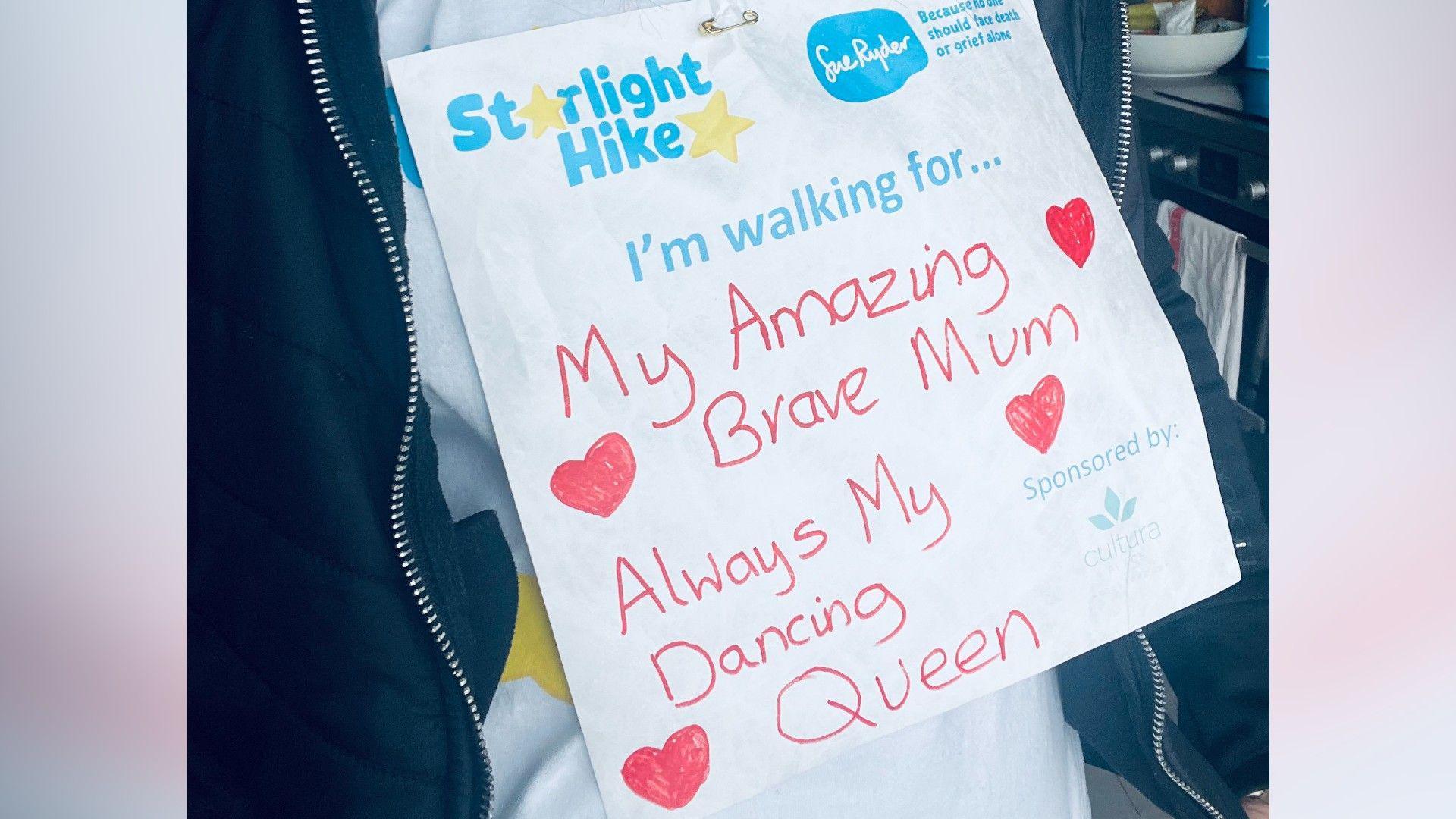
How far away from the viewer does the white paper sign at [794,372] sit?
59 cm

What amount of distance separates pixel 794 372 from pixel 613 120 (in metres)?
0.19

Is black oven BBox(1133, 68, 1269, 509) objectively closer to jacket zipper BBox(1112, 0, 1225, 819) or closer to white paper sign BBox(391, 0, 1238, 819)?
jacket zipper BBox(1112, 0, 1225, 819)

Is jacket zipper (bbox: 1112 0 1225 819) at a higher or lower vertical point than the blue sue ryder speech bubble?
lower

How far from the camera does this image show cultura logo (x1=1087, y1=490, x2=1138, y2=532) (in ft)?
2.30

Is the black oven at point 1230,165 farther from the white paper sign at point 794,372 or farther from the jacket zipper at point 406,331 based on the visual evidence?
the jacket zipper at point 406,331

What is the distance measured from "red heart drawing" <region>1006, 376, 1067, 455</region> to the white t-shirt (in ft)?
0.64

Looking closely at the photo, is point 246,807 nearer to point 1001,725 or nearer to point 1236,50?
point 1001,725

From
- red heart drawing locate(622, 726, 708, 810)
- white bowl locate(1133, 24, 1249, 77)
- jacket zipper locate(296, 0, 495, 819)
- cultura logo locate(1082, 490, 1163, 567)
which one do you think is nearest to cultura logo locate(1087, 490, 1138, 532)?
cultura logo locate(1082, 490, 1163, 567)

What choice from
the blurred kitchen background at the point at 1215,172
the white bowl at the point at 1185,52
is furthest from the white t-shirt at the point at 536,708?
the white bowl at the point at 1185,52
